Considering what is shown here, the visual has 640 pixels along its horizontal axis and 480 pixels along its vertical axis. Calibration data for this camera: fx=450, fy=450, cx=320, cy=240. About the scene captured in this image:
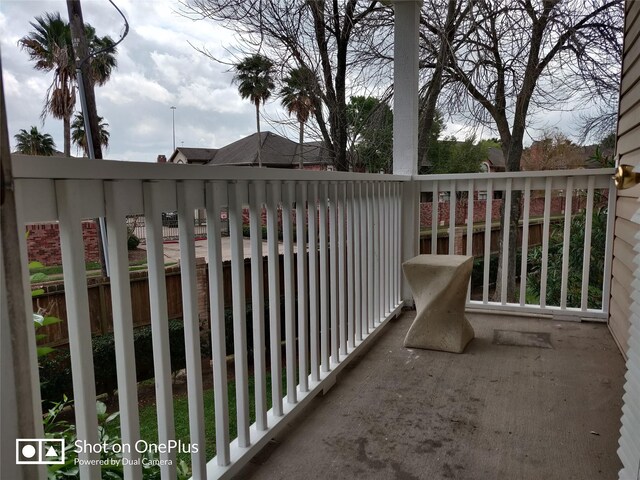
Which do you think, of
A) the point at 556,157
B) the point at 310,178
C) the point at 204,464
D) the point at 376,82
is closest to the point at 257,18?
the point at 376,82

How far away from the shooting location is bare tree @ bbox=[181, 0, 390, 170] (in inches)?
149

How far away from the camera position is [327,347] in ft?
7.13

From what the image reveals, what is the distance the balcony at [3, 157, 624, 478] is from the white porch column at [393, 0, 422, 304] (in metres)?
0.27

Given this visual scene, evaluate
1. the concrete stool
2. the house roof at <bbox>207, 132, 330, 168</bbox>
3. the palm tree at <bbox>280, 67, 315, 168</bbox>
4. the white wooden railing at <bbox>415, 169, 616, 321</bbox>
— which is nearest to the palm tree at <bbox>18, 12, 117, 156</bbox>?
the house roof at <bbox>207, 132, 330, 168</bbox>

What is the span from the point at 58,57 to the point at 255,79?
2105 millimetres

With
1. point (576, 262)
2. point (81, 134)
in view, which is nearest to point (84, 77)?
point (81, 134)

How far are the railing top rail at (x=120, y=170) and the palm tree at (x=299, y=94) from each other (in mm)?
3135

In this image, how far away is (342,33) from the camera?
190 inches

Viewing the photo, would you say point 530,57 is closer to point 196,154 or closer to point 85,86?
point 196,154

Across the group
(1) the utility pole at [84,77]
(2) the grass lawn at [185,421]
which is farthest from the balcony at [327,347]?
(2) the grass lawn at [185,421]

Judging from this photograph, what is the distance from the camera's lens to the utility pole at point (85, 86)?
1182 mm

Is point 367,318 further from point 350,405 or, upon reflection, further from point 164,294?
point 164,294

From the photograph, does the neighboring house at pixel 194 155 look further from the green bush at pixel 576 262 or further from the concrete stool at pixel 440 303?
the green bush at pixel 576 262

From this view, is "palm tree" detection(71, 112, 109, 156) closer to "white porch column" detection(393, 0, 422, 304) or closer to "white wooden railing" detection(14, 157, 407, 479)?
"white wooden railing" detection(14, 157, 407, 479)
